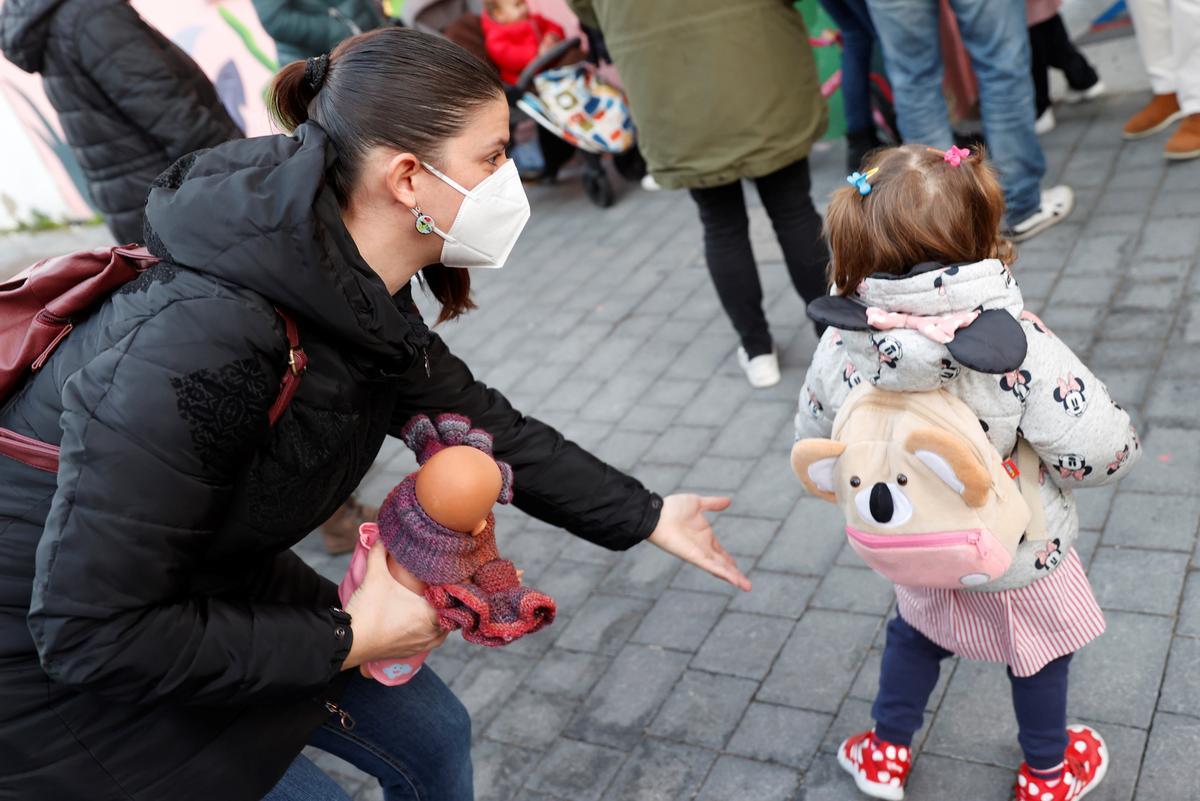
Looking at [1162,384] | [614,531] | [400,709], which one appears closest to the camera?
[400,709]

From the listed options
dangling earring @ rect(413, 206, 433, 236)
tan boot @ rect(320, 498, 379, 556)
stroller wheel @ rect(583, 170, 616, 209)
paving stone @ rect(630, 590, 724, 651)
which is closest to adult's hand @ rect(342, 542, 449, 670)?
dangling earring @ rect(413, 206, 433, 236)

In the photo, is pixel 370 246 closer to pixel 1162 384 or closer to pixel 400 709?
pixel 400 709

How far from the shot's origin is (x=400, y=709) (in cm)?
220

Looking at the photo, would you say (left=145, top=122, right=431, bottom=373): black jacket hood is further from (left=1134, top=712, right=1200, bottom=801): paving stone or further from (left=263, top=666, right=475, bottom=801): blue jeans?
(left=1134, top=712, right=1200, bottom=801): paving stone

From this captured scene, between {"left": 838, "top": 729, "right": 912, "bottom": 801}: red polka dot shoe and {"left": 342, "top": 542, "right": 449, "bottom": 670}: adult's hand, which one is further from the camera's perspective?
{"left": 838, "top": 729, "right": 912, "bottom": 801}: red polka dot shoe

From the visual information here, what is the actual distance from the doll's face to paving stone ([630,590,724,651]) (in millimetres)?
1505

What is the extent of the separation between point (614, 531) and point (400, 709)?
564mm

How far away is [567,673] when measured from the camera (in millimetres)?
3316

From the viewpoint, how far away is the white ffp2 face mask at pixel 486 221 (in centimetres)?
198

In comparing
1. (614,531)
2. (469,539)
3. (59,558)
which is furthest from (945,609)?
(59,558)

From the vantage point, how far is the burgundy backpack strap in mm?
1649

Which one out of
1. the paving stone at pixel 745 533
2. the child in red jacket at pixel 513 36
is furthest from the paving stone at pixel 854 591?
the child in red jacket at pixel 513 36

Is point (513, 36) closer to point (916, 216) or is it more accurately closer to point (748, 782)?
point (748, 782)

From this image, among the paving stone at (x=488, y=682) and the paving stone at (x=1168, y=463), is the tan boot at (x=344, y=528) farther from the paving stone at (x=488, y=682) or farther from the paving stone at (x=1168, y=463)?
the paving stone at (x=1168, y=463)
